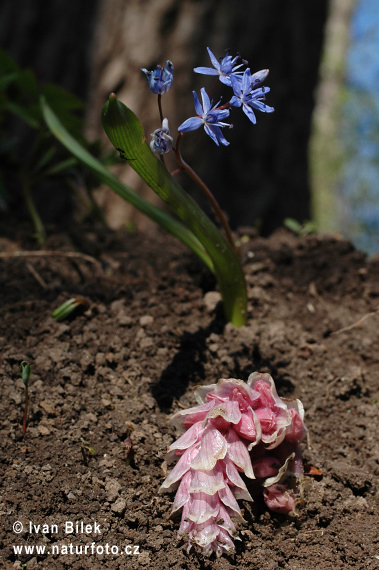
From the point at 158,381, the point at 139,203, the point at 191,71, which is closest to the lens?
the point at 158,381

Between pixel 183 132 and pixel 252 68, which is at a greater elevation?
pixel 252 68

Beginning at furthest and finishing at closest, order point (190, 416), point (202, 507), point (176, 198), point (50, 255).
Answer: point (50, 255)
point (176, 198)
point (190, 416)
point (202, 507)

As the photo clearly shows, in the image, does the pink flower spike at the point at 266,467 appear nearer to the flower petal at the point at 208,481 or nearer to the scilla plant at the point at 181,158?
the flower petal at the point at 208,481

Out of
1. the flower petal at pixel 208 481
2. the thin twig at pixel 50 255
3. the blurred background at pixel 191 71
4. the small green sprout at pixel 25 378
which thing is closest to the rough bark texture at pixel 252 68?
the blurred background at pixel 191 71

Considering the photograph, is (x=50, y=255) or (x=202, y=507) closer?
(x=202, y=507)

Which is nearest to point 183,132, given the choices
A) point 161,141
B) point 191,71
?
point 161,141

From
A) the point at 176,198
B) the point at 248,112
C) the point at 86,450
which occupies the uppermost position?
the point at 248,112

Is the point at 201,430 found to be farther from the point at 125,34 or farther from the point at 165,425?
the point at 125,34

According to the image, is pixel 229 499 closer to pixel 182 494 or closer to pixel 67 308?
pixel 182 494
